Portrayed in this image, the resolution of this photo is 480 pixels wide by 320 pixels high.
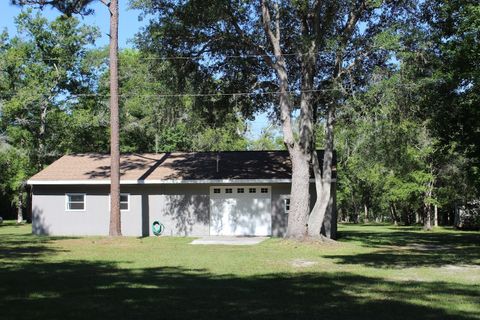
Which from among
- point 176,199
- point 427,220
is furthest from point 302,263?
point 427,220

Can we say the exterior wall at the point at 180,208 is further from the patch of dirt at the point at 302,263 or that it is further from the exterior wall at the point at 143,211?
the patch of dirt at the point at 302,263

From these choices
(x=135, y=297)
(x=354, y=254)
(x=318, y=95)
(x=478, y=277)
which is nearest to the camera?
(x=135, y=297)

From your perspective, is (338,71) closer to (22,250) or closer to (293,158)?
(293,158)

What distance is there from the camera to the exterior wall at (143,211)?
2456cm

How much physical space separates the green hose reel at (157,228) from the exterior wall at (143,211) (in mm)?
168

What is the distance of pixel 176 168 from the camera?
85.3 feet

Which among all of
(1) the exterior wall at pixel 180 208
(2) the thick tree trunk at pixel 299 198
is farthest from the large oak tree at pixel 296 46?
(1) the exterior wall at pixel 180 208


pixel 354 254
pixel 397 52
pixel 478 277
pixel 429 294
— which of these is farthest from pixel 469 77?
pixel 429 294

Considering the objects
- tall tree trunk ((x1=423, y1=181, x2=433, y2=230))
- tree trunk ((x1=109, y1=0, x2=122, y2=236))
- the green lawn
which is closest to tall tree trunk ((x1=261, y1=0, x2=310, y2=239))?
the green lawn

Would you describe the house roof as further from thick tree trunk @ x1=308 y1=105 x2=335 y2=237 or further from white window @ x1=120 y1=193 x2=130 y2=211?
thick tree trunk @ x1=308 y1=105 x2=335 y2=237

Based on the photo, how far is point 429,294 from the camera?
30.5 ft

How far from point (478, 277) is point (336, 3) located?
12206 mm

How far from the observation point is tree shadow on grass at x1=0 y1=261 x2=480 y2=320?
754cm

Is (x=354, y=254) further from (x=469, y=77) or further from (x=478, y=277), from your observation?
(x=469, y=77)
